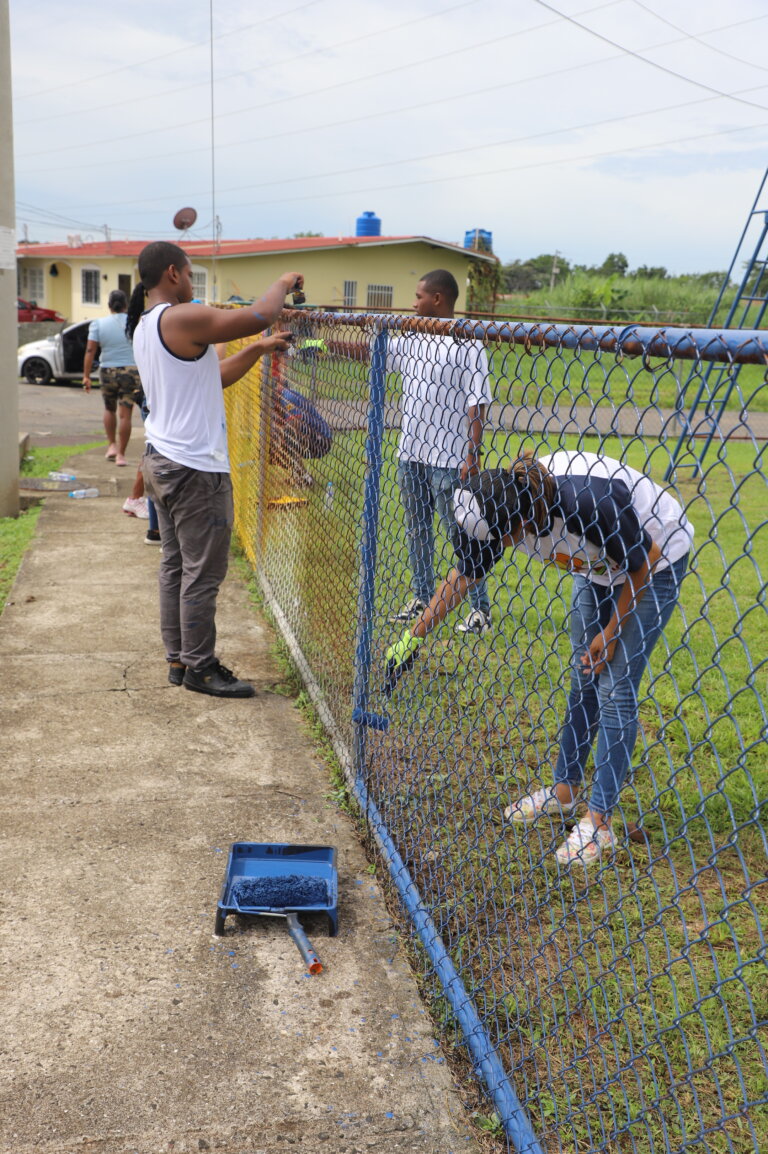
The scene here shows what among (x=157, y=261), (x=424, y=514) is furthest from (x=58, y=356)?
(x=424, y=514)

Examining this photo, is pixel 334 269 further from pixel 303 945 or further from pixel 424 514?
pixel 303 945

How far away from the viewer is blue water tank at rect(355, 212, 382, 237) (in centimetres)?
2916

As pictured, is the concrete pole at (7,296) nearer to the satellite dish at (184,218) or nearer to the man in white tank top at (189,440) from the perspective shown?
the satellite dish at (184,218)

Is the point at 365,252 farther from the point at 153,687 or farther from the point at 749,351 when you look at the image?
the point at 749,351

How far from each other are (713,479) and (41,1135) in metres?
11.6

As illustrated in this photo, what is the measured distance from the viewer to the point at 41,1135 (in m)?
1.95

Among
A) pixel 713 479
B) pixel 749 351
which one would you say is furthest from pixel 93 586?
pixel 713 479

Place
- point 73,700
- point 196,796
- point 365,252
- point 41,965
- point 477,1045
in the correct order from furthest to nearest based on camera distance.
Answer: point 365,252, point 73,700, point 196,796, point 41,965, point 477,1045

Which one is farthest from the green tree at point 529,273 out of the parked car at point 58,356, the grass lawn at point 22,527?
the grass lawn at point 22,527

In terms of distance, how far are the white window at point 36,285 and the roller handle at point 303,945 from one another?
127 ft

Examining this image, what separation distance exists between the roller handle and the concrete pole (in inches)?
229

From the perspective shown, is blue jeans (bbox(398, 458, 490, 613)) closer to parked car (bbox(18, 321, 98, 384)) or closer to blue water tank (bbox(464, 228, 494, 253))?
parked car (bbox(18, 321, 98, 384))

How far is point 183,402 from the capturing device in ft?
13.0

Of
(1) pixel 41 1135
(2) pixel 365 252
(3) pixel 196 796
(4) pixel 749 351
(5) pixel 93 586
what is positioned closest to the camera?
(4) pixel 749 351
